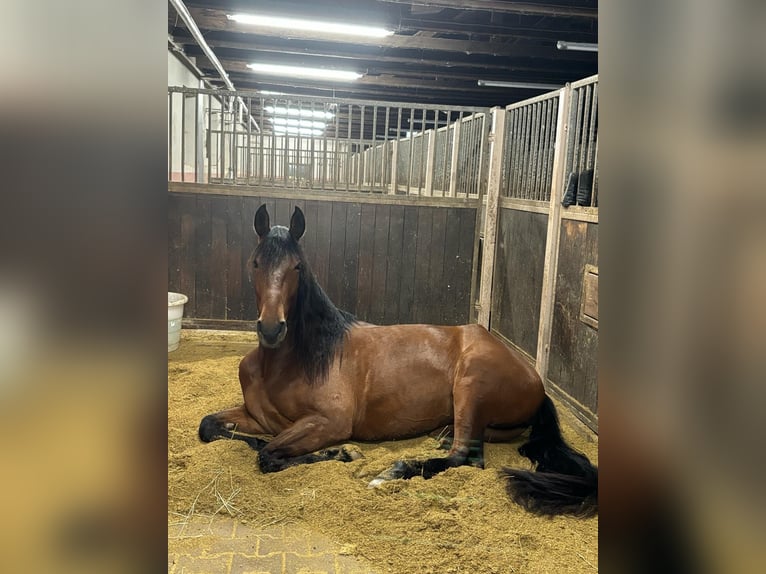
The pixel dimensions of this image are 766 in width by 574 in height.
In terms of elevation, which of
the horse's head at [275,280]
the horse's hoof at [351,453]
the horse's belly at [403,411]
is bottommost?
the horse's hoof at [351,453]

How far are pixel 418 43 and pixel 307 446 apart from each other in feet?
16.0

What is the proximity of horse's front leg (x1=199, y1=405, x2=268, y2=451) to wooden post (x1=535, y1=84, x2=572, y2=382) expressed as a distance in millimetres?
1791

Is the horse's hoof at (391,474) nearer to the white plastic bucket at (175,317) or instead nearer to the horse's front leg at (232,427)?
the horse's front leg at (232,427)

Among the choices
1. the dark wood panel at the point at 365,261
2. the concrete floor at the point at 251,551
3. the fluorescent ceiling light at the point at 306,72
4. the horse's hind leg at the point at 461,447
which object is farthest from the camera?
the fluorescent ceiling light at the point at 306,72

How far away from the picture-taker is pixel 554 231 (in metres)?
3.29

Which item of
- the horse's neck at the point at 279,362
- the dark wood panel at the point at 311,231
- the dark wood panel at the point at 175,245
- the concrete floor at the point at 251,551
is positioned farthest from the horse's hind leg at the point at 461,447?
the dark wood panel at the point at 175,245

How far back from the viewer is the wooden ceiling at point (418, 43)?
4973 mm

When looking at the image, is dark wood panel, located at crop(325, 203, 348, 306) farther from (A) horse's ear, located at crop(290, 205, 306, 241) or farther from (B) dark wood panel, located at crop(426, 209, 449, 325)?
(A) horse's ear, located at crop(290, 205, 306, 241)

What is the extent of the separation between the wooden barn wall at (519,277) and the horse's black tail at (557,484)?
1320 millimetres

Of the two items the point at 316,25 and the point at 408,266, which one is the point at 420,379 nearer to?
the point at 408,266

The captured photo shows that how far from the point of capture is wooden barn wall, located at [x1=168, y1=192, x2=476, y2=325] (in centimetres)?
450
